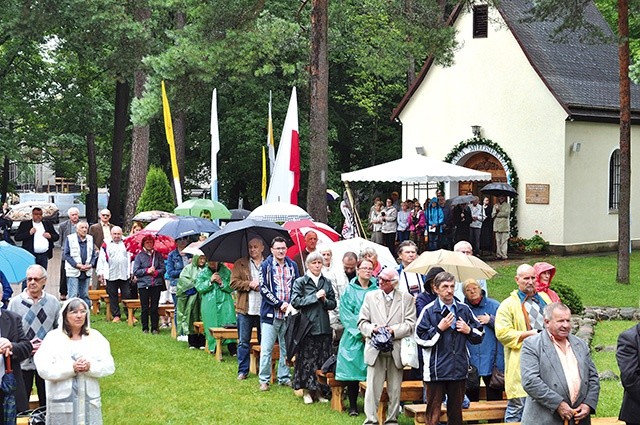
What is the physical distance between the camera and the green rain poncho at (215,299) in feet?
53.8

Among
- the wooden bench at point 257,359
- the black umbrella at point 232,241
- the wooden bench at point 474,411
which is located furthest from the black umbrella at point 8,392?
the black umbrella at point 232,241

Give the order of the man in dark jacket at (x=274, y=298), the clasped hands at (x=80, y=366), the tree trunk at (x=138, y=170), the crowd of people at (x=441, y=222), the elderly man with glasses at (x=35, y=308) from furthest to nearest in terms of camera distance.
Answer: the tree trunk at (x=138, y=170) < the crowd of people at (x=441, y=222) < the man in dark jacket at (x=274, y=298) < the elderly man with glasses at (x=35, y=308) < the clasped hands at (x=80, y=366)

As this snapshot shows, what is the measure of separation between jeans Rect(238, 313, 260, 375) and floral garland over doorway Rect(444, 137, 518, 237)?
720 inches

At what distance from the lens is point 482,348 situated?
11.5 m

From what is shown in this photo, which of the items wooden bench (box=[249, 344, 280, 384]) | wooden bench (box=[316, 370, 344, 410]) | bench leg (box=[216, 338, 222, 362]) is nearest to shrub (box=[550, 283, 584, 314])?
bench leg (box=[216, 338, 222, 362])

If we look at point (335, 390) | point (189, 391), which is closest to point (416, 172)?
point (189, 391)

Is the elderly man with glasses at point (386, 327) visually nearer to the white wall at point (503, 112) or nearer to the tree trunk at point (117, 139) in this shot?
the white wall at point (503, 112)

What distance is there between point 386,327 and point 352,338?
90 centimetres

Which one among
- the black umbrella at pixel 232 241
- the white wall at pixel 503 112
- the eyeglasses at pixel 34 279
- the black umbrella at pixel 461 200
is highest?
the white wall at pixel 503 112

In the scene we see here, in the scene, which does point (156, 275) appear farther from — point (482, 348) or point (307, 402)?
point (482, 348)

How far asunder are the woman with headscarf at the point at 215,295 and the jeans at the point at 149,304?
228 centimetres

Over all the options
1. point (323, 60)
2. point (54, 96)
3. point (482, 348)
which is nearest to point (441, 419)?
point (482, 348)

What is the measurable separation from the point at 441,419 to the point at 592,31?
56.4 ft

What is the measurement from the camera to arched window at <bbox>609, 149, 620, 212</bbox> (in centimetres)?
3319
